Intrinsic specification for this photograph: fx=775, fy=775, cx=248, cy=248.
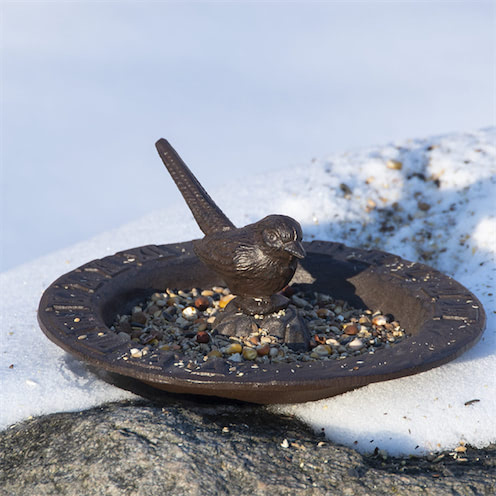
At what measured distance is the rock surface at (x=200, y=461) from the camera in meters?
3.24

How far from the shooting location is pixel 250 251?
13.3ft

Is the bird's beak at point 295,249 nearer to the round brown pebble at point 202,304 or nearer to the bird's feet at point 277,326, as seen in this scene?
the bird's feet at point 277,326

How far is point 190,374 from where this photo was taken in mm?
3490

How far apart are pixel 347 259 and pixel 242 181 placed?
2411 mm

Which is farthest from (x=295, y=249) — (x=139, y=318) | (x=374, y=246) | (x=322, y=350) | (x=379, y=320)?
(x=374, y=246)

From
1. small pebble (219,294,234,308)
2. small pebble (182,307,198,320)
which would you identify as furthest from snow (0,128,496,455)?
small pebble (219,294,234,308)

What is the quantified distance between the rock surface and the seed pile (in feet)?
1.12

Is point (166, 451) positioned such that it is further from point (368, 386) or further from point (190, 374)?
point (368, 386)

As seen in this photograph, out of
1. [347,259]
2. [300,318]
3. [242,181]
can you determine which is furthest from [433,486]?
[242,181]

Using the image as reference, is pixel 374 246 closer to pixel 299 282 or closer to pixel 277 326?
pixel 299 282

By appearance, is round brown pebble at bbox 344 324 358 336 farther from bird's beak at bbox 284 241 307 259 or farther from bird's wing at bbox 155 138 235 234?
bird's wing at bbox 155 138 235 234

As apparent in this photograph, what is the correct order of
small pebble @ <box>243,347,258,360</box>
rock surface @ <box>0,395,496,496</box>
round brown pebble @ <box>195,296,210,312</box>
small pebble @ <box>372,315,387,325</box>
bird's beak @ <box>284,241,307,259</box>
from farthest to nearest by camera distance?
round brown pebble @ <box>195,296,210,312</box>, small pebble @ <box>372,315,387,325</box>, small pebble @ <box>243,347,258,360</box>, bird's beak @ <box>284,241,307,259</box>, rock surface @ <box>0,395,496,496</box>

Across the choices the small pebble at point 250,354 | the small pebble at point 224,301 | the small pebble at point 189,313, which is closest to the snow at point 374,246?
the small pebble at point 250,354

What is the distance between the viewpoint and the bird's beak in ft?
12.7
